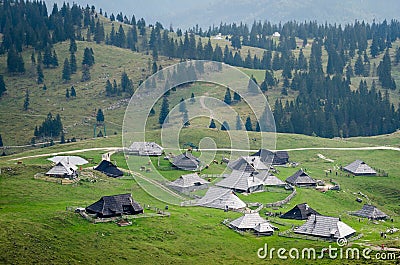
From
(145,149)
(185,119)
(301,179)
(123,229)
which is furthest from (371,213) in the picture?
(185,119)

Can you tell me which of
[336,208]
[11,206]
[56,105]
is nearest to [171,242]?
[11,206]

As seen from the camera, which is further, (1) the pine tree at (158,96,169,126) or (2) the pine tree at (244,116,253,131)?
(1) the pine tree at (158,96,169,126)

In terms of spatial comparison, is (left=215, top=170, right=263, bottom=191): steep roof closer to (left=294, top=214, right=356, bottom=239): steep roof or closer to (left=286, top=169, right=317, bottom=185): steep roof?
(left=286, top=169, right=317, bottom=185): steep roof

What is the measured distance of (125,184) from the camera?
9700 cm

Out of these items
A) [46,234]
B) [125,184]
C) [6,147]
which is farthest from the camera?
[6,147]

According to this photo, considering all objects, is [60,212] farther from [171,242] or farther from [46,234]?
[171,242]

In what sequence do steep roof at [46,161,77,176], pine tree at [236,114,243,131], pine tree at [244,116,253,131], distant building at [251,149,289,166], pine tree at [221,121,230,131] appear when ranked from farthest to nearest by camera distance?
1. pine tree at [244,116,253,131]
2. pine tree at [236,114,243,131]
3. pine tree at [221,121,230,131]
4. distant building at [251,149,289,166]
5. steep roof at [46,161,77,176]

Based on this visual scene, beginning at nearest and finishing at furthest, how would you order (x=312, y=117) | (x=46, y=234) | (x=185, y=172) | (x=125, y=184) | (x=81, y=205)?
(x=46, y=234), (x=81, y=205), (x=125, y=184), (x=185, y=172), (x=312, y=117)

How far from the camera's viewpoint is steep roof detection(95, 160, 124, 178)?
4083 inches

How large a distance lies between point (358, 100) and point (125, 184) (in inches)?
4581

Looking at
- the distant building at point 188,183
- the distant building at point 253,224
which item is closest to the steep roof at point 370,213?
the distant building at point 253,224

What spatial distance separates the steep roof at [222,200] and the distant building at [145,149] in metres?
33.5
